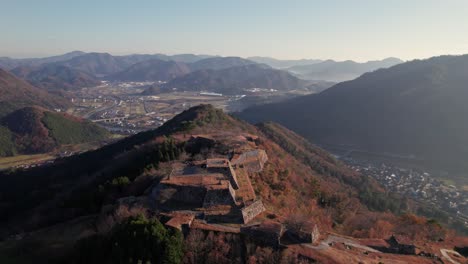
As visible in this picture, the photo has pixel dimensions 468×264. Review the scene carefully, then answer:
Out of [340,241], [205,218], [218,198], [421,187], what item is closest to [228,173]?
[218,198]

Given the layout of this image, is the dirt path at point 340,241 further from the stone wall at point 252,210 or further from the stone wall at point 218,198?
the stone wall at point 218,198

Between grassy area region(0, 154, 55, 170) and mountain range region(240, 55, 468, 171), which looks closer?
grassy area region(0, 154, 55, 170)

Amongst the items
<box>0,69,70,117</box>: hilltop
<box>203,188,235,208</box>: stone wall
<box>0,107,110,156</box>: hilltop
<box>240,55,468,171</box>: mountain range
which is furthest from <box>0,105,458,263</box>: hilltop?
<box>0,69,70,117</box>: hilltop

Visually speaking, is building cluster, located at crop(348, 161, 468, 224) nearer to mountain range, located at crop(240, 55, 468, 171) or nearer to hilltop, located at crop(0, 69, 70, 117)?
mountain range, located at crop(240, 55, 468, 171)

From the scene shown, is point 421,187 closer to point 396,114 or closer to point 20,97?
point 396,114

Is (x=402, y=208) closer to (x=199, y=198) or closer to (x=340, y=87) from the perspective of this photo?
(x=199, y=198)
